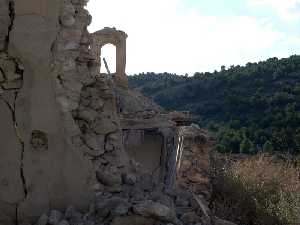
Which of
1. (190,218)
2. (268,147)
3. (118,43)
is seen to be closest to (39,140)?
(190,218)

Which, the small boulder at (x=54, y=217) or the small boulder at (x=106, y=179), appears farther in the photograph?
the small boulder at (x=106, y=179)

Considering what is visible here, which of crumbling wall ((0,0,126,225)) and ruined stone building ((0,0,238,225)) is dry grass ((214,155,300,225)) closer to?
ruined stone building ((0,0,238,225))

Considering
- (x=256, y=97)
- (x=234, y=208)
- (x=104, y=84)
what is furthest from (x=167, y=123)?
(x=256, y=97)

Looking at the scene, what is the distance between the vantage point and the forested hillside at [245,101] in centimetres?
2152

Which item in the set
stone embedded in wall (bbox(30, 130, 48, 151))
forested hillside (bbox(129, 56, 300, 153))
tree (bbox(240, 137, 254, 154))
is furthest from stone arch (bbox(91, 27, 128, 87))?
stone embedded in wall (bbox(30, 130, 48, 151))

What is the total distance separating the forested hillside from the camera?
21516mm

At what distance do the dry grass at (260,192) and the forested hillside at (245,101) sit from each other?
8.06 metres

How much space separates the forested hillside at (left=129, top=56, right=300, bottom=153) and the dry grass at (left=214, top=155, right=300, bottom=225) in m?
8.06

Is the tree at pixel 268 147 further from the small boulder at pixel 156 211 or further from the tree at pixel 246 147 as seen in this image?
the small boulder at pixel 156 211

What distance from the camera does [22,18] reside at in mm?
4309

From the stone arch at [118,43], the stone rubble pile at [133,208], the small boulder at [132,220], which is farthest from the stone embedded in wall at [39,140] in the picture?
the stone arch at [118,43]

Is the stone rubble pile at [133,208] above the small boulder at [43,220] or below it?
above

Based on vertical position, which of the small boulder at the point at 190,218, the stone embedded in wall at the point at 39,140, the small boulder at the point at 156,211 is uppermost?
the stone embedded in wall at the point at 39,140

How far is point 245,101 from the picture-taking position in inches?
1045
